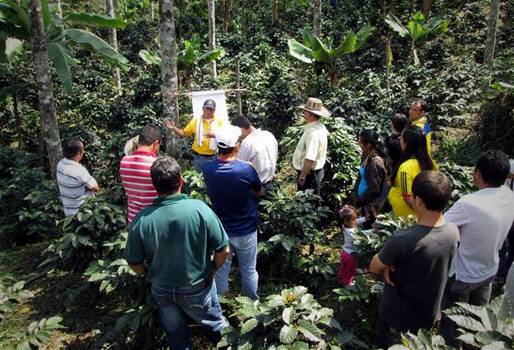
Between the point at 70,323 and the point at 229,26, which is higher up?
the point at 229,26

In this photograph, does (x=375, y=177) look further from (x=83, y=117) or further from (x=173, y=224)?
(x=83, y=117)

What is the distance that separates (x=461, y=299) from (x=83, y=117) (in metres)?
10.7

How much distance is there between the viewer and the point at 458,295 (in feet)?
9.79

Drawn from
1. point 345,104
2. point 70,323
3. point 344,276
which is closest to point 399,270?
point 344,276

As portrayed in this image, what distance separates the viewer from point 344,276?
4.20 metres

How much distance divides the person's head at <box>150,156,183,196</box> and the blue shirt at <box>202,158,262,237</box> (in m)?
0.69

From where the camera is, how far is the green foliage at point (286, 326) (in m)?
2.37

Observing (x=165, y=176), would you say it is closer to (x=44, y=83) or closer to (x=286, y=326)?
(x=286, y=326)

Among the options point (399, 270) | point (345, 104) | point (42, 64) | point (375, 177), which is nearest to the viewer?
point (399, 270)

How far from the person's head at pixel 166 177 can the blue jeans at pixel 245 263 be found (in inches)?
42.6

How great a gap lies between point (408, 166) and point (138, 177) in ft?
8.20

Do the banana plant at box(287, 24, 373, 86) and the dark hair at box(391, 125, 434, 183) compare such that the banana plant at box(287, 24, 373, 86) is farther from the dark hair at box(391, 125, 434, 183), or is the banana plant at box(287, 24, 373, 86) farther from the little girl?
the little girl

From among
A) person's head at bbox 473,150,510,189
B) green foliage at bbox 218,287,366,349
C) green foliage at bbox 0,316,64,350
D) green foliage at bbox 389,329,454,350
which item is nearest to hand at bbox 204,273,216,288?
green foliage at bbox 218,287,366,349

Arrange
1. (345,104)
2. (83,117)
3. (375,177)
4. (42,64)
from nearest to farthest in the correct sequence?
(375,177) → (42,64) → (345,104) → (83,117)
